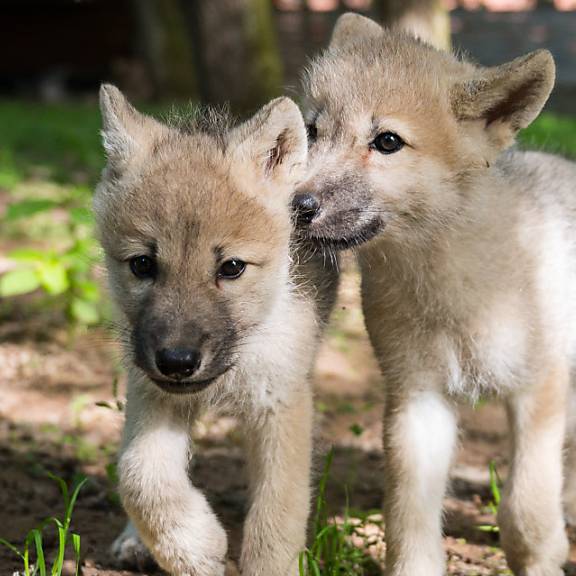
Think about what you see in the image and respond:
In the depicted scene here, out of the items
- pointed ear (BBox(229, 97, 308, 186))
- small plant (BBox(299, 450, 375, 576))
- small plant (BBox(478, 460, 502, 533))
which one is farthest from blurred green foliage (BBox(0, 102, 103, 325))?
small plant (BBox(478, 460, 502, 533))

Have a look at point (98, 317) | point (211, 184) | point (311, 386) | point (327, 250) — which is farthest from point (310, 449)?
point (98, 317)

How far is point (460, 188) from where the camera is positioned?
12.5ft

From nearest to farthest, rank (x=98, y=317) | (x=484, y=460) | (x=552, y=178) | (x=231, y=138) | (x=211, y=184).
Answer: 1. (x=211, y=184)
2. (x=231, y=138)
3. (x=552, y=178)
4. (x=484, y=460)
5. (x=98, y=317)

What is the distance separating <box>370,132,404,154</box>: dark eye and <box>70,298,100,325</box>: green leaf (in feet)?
8.18

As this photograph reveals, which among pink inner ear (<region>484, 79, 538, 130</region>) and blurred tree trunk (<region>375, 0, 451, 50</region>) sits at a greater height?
blurred tree trunk (<region>375, 0, 451, 50</region>)

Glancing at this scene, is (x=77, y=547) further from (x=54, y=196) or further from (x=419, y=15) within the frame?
(x=419, y=15)

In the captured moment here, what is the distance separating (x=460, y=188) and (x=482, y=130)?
0.24m

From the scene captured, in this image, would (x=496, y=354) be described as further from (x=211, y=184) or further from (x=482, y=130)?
(x=211, y=184)

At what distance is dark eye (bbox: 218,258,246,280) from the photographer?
128 inches

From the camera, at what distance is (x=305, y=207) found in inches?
139

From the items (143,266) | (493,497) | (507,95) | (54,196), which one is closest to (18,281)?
(143,266)

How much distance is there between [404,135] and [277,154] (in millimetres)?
489

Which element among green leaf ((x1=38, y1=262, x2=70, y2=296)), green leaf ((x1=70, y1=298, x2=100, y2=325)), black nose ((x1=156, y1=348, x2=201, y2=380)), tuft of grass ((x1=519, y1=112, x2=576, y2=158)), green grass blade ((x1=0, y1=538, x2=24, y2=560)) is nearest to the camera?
black nose ((x1=156, y1=348, x2=201, y2=380))

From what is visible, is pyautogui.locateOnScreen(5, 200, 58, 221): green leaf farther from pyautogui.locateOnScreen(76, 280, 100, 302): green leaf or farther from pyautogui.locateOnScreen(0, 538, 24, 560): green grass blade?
pyautogui.locateOnScreen(0, 538, 24, 560): green grass blade
